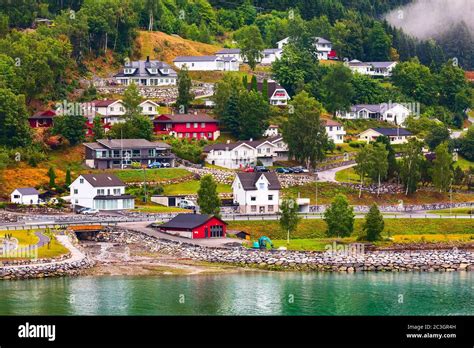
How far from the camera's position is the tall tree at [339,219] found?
9369 centimetres

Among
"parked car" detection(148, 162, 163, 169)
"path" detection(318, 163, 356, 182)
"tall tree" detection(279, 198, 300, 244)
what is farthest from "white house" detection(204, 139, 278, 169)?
"tall tree" detection(279, 198, 300, 244)

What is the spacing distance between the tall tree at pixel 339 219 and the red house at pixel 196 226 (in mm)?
8039

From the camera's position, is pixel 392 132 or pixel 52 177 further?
pixel 392 132

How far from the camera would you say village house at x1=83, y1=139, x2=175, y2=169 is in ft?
372

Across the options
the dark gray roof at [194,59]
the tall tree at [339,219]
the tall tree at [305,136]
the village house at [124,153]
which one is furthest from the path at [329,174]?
the dark gray roof at [194,59]

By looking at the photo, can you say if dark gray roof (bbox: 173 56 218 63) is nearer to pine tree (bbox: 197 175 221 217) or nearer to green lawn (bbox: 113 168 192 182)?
green lawn (bbox: 113 168 192 182)

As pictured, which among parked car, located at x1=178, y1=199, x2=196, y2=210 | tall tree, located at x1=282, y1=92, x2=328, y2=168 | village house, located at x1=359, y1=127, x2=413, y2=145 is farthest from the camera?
village house, located at x1=359, y1=127, x2=413, y2=145

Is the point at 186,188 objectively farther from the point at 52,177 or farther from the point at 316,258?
the point at 316,258

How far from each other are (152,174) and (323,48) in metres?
62.1

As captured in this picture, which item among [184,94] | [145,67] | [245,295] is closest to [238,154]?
[184,94]

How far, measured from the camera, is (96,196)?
102 metres

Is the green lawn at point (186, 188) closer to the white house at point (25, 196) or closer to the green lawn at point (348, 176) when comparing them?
the white house at point (25, 196)

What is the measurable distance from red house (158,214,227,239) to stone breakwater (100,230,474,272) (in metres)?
3.08
